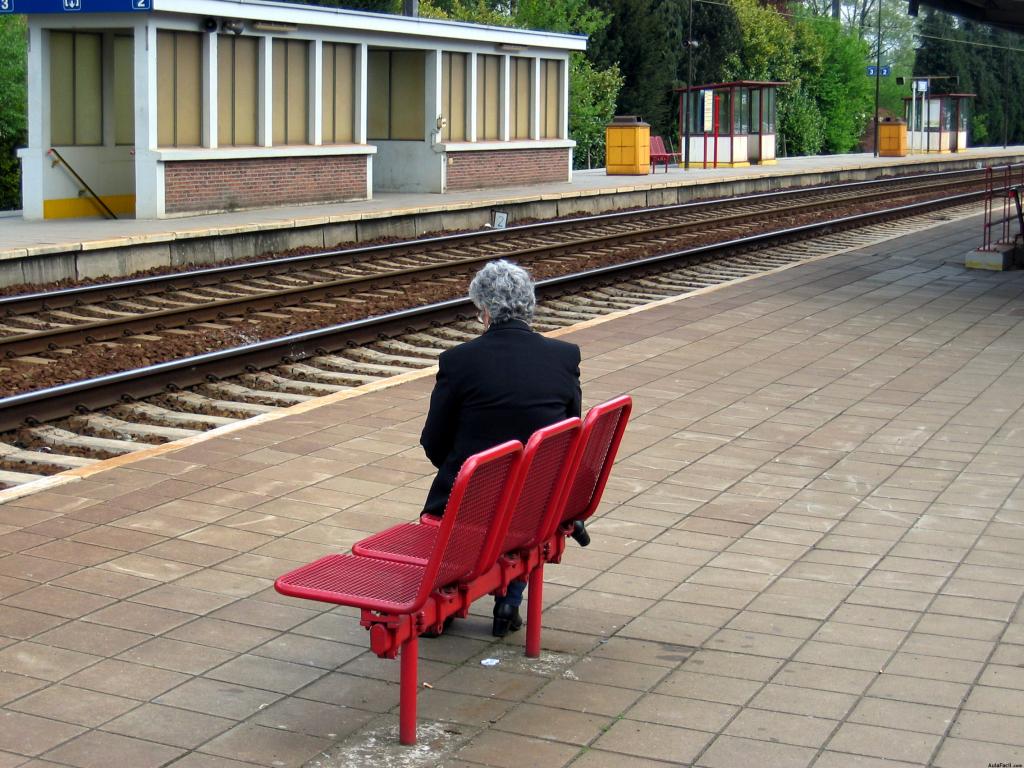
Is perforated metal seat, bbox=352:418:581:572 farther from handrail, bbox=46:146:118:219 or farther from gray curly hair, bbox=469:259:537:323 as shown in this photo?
handrail, bbox=46:146:118:219

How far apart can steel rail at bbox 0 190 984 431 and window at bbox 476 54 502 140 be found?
39.7 ft

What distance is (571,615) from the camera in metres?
5.56

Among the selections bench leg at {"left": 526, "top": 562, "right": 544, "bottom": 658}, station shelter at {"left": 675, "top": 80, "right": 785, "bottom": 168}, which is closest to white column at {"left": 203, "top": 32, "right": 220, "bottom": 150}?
bench leg at {"left": 526, "top": 562, "right": 544, "bottom": 658}

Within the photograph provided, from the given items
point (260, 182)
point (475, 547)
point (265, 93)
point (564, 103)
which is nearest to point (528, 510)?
point (475, 547)

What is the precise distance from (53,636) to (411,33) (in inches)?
852

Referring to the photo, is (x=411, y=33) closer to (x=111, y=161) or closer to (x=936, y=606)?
(x=111, y=161)

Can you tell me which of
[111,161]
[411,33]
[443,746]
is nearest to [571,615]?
[443,746]

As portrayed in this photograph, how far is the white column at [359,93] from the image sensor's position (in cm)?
2475

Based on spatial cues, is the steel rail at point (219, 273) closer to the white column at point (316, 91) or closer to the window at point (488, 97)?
the white column at point (316, 91)

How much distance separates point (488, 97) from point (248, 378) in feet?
61.5

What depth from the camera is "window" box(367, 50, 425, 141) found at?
2739 cm

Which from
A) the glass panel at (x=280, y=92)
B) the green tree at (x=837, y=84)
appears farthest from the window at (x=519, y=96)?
the green tree at (x=837, y=84)

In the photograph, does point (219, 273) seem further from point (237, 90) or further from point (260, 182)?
point (237, 90)

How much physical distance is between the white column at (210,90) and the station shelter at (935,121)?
127 ft
